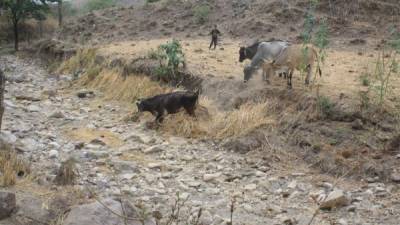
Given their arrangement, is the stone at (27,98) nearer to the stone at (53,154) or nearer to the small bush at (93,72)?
the small bush at (93,72)

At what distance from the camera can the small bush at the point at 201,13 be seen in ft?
90.8

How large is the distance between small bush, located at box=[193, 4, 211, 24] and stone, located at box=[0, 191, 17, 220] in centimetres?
2201

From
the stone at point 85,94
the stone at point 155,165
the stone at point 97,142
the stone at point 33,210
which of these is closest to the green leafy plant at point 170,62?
the stone at point 85,94

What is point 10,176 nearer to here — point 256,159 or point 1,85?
point 1,85

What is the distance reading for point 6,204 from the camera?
21.1 feet

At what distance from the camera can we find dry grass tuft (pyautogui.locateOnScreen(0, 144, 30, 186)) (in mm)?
7605

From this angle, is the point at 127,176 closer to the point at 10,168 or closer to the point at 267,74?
the point at 10,168

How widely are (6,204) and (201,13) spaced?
22.5m

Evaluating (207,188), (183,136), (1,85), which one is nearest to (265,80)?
(183,136)

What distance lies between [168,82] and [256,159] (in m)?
5.71

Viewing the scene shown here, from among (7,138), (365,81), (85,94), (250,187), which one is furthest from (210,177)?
(85,94)

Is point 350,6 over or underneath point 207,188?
over

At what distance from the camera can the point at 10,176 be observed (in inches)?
301

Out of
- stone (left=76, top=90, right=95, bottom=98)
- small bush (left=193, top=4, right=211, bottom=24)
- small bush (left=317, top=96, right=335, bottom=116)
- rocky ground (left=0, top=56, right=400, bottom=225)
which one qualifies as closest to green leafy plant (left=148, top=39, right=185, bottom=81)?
rocky ground (left=0, top=56, right=400, bottom=225)
